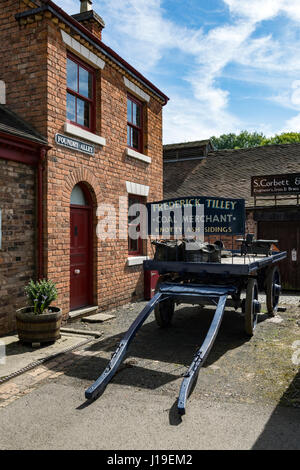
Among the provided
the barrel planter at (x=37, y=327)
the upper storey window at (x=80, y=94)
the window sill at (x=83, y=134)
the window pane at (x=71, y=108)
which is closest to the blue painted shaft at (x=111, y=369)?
the barrel planter at (x=37, y=327)

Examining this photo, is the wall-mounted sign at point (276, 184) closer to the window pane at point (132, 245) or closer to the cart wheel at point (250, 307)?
the window pane at point (132, 245)

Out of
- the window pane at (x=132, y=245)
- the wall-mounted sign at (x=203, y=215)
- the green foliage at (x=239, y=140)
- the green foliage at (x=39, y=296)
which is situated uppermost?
the green foliage at (x=239, y=140)

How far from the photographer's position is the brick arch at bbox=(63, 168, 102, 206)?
7815 mm

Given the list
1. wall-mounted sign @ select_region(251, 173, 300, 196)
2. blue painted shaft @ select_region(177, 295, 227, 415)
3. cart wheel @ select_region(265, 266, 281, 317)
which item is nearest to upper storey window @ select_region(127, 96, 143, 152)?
wall-mounted sign @ select_region(251, 173, 300, 196)

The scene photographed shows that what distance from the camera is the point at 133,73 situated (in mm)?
10234

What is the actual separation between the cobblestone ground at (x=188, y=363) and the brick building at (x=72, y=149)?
4.67ft

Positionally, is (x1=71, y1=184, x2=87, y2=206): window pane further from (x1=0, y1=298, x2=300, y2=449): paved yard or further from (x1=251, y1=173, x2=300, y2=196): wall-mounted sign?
(x1=251, y1=173, x2=300, y2=196): wall-mounted sign

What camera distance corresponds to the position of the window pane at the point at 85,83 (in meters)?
8.58

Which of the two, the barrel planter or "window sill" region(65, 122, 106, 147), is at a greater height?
"window sill" region(65, 122, 106, 147)

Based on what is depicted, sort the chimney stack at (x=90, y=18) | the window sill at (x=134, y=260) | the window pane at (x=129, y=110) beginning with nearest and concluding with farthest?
the chimney stack at (x=90, y=18)
the window sill at (x=134, y=260)
the window pane at (x=129, y=110)

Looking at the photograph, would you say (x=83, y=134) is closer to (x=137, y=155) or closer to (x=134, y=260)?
(x=137, y=155)

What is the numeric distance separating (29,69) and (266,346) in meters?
6.73

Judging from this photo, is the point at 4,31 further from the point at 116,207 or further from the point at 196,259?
the point at 196,259

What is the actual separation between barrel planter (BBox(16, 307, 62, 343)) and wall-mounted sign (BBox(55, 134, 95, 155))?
11.1ft
